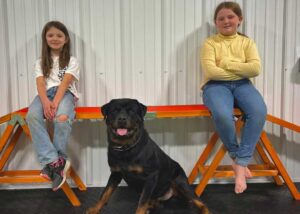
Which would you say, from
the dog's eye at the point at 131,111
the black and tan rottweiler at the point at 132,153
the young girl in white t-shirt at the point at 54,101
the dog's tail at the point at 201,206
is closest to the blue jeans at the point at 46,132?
the young girl in white t-shirt at the point at 54,101

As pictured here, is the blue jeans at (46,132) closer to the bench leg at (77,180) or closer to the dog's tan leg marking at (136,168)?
the bench leg at (77,180)

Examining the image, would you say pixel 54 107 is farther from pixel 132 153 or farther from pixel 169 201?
pixel 169 201

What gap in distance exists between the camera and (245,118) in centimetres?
211

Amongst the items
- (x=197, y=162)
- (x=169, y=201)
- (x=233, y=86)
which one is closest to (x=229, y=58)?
(x=233, y=86)

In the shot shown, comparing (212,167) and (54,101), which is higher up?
(54,101)

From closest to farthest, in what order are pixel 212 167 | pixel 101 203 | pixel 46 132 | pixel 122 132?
1. pixel 122 132
2. pixel 101 203
3. pixel 46 132
4. pixel 212 167

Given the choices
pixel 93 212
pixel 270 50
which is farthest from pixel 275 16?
pixel 93 212

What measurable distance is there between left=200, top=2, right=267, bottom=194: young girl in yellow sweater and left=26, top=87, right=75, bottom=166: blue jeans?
864mm

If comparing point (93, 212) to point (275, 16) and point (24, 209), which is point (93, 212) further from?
point (275, 16)

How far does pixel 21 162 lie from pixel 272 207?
1.73 m

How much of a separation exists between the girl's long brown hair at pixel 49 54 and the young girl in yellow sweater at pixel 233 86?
89 cm

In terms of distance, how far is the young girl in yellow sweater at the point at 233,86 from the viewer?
2.04 m

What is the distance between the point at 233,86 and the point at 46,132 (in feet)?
3.86

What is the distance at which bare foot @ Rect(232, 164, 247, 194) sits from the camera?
2.01m
